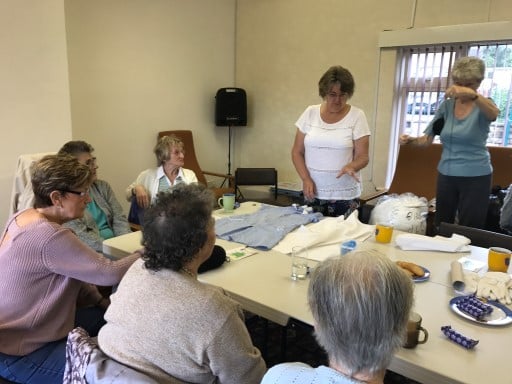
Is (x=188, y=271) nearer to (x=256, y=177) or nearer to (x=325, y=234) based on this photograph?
(x=325, y=234)

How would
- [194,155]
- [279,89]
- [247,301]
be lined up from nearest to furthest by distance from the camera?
[247,301], [194,155], [279,89]

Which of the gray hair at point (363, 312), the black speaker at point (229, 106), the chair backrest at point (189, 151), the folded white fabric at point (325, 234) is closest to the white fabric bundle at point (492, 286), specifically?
the folded white fabric at point (325, 234)

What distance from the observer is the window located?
394 centimetres

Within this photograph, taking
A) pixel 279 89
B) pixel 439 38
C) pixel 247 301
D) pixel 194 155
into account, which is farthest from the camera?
pixel 279 89

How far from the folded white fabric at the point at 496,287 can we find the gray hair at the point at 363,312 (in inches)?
29.8

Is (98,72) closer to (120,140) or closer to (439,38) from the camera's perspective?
(120,140)

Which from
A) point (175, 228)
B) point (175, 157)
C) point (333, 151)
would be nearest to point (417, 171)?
point (333, 151)

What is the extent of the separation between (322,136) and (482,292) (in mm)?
1436

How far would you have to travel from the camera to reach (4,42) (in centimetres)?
272

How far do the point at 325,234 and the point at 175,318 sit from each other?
1.08 metres

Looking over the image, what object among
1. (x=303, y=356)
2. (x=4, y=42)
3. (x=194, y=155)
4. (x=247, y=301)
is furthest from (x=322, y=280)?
(x=194, y=155)

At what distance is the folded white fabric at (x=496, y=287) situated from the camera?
4.93 feet

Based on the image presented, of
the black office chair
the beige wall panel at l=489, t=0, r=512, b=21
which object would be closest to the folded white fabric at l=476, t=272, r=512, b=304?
the beige wall panel at l=489, t=0, r=512, b=21

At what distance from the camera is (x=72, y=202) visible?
1670 millimetres
